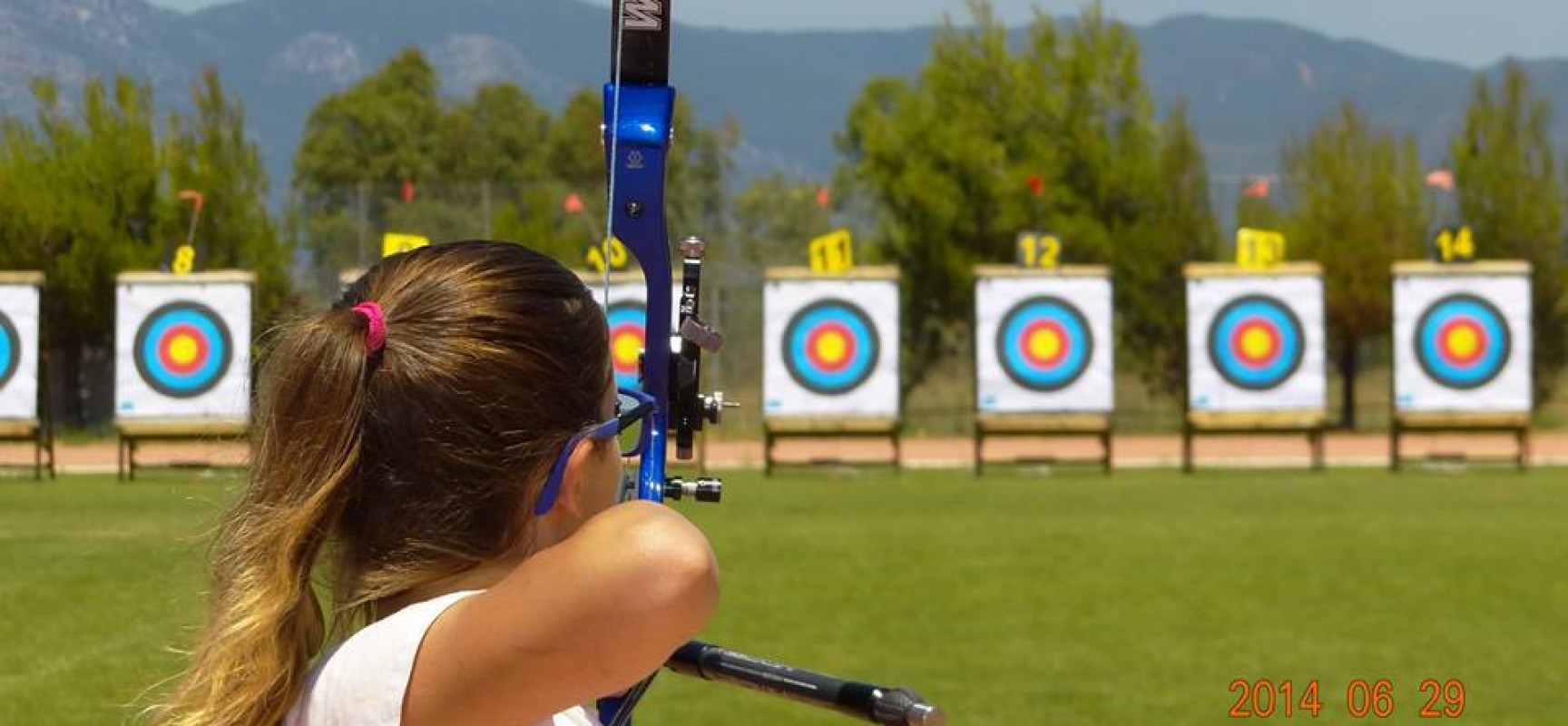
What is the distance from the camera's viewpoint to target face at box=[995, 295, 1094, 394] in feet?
47.2

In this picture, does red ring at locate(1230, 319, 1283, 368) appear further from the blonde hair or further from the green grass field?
the blonde hair

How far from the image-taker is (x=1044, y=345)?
1449cm

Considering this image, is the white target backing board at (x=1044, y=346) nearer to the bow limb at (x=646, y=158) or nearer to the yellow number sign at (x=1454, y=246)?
the yellow number sign at (x=1454, y=246)

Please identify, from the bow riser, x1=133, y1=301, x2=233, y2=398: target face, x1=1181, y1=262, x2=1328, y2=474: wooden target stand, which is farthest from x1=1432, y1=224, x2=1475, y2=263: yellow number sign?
the bow riser

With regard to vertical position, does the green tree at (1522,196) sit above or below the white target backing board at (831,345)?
above

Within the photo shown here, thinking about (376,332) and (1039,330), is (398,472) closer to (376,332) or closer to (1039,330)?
(376,332)

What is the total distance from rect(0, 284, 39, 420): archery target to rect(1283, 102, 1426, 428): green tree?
Result: 11.5 metres

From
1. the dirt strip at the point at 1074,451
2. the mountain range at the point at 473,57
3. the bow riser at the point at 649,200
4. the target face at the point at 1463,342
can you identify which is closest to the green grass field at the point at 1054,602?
the mountain range at the point at 473,57

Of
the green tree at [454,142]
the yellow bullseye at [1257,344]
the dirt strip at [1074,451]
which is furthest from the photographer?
the green tree at [454,142]

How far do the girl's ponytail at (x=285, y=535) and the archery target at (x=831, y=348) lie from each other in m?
12.8

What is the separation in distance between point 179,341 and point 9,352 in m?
1.01

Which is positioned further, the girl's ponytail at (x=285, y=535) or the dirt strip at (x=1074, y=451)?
the dirt strip at (x=1074, y=451)

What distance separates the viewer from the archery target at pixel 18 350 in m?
14.1

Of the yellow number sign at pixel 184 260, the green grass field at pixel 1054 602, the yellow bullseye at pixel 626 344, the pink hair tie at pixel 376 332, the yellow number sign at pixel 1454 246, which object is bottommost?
the green grass field at pixel 1054 602
